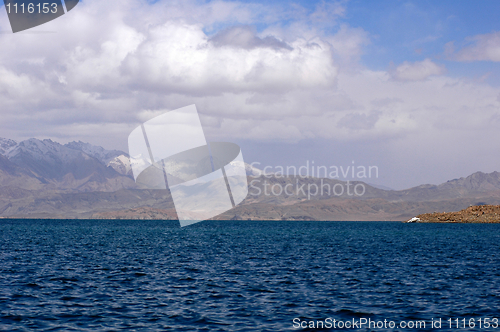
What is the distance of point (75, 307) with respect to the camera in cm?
3566

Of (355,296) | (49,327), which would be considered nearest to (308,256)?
(355,296)

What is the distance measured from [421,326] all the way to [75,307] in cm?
2533

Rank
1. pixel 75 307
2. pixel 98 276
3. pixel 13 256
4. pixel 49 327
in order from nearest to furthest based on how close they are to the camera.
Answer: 1. pixel 49 327
2. pixel 75 307
3. pixel 98 276
4. pixel 13 256

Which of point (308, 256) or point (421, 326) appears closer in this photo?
point (421, 326)

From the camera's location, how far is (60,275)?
171 feet

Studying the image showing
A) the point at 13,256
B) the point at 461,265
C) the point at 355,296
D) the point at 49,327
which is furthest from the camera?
the point at 13,256

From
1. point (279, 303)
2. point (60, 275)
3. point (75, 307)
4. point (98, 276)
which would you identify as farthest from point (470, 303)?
point (60, 275)

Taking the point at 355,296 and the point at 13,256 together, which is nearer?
the point at 355,296

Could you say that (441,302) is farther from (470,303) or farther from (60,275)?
(60,275)

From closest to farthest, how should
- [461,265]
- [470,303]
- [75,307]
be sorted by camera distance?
[75,307] < [470,303] < [461,265]

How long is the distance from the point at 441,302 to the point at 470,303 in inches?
89.4

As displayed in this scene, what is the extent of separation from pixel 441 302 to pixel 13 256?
63.9 m

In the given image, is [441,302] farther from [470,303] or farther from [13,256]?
[13,256]

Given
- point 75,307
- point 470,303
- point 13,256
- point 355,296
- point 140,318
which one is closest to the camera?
point 140,318
